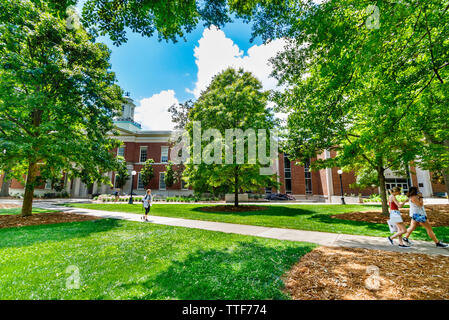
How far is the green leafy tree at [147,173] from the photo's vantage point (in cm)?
3481

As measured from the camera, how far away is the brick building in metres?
32.7

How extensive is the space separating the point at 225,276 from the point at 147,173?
34.4 meters

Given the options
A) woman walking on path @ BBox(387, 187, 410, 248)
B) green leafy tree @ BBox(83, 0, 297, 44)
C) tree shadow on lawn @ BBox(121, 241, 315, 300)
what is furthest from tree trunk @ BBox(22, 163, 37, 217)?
woman walking on path @ BBox(387, 187, 410, 248)

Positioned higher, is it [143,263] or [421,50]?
[421,50]

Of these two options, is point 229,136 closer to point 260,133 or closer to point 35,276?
point 260,133

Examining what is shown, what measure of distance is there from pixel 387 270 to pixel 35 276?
22.1 ft

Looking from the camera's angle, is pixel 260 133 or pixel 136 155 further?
pixel 136 155

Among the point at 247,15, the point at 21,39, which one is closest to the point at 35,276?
the point at 247,15

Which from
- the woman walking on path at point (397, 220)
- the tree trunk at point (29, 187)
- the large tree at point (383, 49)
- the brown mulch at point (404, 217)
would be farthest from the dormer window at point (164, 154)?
the woman walking on path at point (397, 220)

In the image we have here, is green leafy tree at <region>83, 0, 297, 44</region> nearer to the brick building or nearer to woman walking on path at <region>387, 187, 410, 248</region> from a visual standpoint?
woman walking on path at <region>387, 187, 410, 248</region>

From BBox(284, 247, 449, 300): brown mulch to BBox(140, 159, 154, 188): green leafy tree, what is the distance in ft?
112

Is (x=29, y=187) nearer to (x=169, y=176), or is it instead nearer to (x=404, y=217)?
(x=404, y=217)
